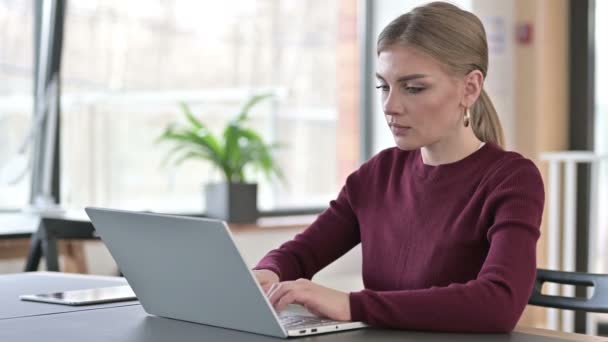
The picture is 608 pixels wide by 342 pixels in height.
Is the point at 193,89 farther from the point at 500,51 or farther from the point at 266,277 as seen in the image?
the point at 266,277

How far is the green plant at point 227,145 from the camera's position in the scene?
3953 mm

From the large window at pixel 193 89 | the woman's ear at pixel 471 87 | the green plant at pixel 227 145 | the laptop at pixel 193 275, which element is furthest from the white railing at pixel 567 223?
the laptop at pixel 193 275

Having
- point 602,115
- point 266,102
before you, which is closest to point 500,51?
point 602,115

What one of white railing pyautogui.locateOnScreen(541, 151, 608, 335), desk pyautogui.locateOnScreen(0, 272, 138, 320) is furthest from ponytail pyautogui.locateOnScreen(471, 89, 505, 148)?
white railing pyautogui.locateOnScreen(541, 151, 608, 335)

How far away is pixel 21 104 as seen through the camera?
12.3 feet

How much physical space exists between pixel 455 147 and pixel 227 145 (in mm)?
2278

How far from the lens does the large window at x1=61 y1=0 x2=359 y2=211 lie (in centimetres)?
391

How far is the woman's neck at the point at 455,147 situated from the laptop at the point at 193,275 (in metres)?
0.39

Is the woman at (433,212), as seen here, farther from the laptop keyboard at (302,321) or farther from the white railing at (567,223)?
the white railing at (567,223)

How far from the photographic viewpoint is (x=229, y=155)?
157 inches

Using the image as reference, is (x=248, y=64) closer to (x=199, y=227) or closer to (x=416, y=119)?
(x=416, y=119)

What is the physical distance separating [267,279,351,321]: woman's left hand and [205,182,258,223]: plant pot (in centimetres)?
248

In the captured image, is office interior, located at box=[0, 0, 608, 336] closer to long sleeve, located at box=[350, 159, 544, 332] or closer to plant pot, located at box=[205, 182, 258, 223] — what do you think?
plant pot, located at box=[205, 182, 258, 223]

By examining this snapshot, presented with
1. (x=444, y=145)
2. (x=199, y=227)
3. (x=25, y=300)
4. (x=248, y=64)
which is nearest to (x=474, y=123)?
(x=444, y=145)
